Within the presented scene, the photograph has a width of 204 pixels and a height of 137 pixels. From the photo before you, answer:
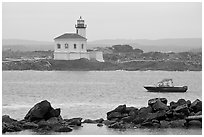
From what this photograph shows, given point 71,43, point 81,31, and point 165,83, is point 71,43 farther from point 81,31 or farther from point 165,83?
point 165,83

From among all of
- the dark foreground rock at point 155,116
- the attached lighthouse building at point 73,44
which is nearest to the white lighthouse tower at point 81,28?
the attached lighthouse building at point 73,44

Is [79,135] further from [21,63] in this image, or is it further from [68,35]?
[21,63]

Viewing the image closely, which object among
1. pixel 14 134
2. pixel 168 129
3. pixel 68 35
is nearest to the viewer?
pixel 14 134

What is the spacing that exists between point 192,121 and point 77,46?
172 ft

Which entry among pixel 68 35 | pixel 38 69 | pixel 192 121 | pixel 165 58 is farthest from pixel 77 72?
pixel 192 121

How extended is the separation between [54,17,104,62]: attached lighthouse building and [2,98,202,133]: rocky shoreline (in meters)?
49.8

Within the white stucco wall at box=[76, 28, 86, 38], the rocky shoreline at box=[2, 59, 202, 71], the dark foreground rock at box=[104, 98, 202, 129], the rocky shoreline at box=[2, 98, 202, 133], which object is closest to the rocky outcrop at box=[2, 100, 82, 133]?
the rocky shoreline at box=[2, 98, 202, 133]

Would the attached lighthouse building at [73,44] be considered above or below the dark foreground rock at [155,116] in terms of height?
above

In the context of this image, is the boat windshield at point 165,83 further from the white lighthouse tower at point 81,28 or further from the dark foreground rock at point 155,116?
the white lighthouse tower at point 81,28

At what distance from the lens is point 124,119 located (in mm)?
17094

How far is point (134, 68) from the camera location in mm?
86375

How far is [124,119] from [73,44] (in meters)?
51.3

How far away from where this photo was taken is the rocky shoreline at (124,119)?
16219 mm

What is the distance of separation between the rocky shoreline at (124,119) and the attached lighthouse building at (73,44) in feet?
163
